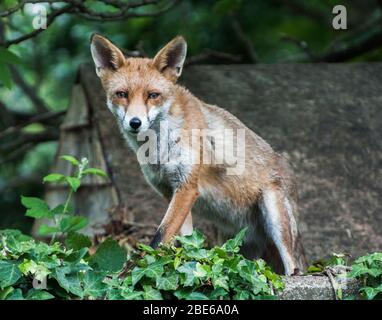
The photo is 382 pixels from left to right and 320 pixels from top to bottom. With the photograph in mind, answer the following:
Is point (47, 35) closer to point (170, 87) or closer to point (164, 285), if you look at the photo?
point (170, 87)

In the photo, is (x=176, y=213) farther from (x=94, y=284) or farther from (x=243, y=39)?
(x=243, y=39)

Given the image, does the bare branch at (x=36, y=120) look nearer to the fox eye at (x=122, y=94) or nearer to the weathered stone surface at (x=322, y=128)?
the weathered stone surface at (x=322, y=128)

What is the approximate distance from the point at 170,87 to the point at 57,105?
7639 mm

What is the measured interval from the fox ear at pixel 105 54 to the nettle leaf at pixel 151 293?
2834mm

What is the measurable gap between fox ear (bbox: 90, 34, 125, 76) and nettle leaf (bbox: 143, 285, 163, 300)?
283 centimetres

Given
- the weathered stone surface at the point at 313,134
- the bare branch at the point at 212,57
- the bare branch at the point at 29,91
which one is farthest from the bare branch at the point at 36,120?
the bare branch at the point at 212,57

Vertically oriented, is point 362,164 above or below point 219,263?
above


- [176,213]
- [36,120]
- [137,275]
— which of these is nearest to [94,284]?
[137,275]

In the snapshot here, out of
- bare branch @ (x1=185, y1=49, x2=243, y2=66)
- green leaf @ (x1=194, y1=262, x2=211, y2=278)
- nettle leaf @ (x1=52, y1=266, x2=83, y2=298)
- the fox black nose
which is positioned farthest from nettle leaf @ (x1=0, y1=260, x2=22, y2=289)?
bare branch @ (x1=185, y1=49, x2=243, y2=66)

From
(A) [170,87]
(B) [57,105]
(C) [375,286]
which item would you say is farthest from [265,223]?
(B) [57,105]

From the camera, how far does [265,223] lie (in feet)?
27.5

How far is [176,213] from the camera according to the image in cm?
781

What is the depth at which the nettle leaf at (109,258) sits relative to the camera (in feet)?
22.6

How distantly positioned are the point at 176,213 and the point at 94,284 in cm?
185
